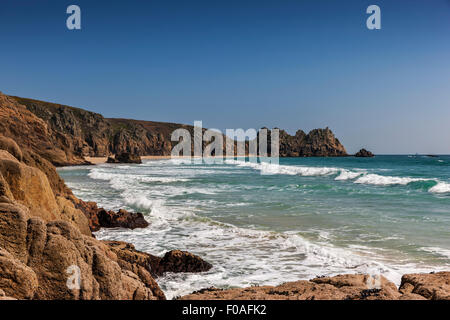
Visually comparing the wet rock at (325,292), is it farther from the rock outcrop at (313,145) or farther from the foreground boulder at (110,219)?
the rock outcrop at (313,145)

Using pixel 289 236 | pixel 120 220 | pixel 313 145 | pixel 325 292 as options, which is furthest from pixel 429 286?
pixel 313 145

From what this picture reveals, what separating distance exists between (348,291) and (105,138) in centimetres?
12161

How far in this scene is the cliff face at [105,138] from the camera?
94.8 meters

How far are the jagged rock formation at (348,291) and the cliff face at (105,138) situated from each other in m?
47.1

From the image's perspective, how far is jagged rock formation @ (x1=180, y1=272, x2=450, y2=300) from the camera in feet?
12.4

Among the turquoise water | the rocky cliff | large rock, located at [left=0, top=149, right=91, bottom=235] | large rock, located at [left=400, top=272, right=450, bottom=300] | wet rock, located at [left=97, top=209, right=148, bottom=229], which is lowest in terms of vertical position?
the turquoise water

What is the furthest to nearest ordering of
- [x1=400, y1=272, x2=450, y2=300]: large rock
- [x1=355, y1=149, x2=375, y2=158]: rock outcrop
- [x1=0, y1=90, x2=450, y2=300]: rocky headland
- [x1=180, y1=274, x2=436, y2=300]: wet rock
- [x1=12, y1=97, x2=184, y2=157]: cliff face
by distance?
[x1=355, y1=149, x2=375, y2=158]: rock outcrop → [x1=12, y1=97, x2=184, y2=157]: cliff face → [x1=400, y1=272, x2=450, y2=300]: large rock → [x1=180, y1=274, x2=436, y2=300]: wet rock → [x1=0, y1=90, x2=450, y2=300]: rocky headland

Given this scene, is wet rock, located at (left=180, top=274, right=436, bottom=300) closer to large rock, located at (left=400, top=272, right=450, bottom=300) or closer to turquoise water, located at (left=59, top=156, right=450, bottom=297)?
large rock, located at (left=400, top=272, right=450, bottom=300)

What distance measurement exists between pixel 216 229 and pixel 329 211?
627 cm

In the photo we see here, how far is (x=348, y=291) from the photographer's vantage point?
4012 mm

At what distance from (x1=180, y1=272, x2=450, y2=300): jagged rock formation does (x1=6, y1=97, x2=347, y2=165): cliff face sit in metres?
47.1

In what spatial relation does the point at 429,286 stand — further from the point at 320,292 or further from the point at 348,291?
the point at 320,292

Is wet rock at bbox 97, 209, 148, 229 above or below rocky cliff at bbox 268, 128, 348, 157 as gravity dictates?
below

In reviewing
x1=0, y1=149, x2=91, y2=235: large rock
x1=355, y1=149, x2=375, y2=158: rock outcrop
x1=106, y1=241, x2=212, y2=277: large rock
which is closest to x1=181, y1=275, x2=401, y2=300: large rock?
x1=106, y1=241, x2=212, y2=277: large rock
